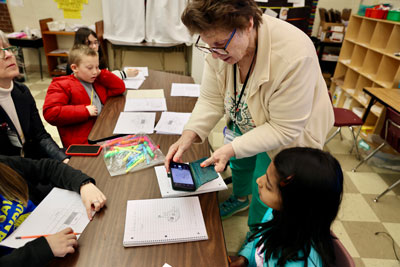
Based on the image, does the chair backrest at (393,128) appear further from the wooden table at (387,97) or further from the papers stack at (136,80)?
the papers stack at (136,80)

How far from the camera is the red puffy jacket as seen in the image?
1614 mm

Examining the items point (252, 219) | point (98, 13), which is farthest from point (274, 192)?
point (98, 13)

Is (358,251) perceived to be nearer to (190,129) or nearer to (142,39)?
(190,129)

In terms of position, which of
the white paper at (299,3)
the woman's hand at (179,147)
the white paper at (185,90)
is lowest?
the white paper at (185,90)

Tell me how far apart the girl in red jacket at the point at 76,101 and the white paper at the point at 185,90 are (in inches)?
22.9

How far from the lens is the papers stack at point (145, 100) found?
180cm

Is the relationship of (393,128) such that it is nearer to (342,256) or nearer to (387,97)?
(387,97)

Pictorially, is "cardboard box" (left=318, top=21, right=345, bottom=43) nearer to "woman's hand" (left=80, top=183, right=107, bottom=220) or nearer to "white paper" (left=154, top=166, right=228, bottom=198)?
"white paper" (left=154, top=166, right=228, bottom=198)

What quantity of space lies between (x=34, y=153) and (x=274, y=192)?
55.1 inches

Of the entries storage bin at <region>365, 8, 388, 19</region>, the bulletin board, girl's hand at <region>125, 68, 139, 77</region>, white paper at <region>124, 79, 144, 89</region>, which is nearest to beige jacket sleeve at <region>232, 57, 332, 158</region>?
white paper at <region>124, 79, 144, 89</region>

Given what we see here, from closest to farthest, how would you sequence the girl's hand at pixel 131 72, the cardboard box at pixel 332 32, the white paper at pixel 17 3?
the girl's hand at pixel 131 72 < the cardboard box at pixel 332 32 < the white paper at pixel 17 3

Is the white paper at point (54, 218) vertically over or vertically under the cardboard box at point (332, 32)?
under

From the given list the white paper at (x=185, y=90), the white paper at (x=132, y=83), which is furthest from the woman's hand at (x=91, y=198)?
the white paper at (x=132, y=83)

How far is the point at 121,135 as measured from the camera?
1.48m
